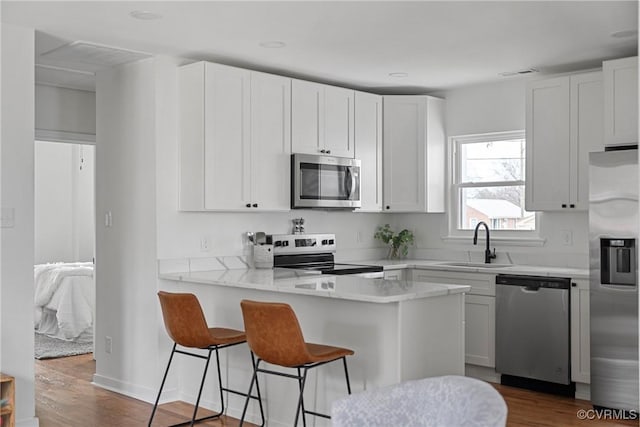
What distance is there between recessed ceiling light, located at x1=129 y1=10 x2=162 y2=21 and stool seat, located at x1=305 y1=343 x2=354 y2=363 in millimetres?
1983

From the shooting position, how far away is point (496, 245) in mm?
6055

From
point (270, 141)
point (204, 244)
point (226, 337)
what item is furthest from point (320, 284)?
point (270, 141)

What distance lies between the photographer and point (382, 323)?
3.68 metres

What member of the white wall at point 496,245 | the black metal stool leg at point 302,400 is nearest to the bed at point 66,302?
the white wall at point 496,245

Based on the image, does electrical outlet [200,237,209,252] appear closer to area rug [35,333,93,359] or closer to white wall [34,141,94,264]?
area rug [35,333,93,359]

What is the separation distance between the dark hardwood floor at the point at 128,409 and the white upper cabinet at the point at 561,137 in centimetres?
141

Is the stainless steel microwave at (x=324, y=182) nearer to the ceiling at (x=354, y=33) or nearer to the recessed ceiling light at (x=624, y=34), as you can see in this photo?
the ceiling at (x=354, y=33)

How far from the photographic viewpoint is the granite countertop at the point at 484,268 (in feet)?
16.5

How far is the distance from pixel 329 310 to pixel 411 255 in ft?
9.09

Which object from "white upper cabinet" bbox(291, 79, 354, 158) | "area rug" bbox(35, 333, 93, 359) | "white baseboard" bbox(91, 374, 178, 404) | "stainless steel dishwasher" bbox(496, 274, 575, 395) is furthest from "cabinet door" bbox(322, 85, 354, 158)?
"area rug" bbox(35, 333, 93, 359)

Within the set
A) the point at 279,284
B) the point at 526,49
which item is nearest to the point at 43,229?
the point at 279,284

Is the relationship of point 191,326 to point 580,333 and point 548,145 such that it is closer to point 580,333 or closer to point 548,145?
point 580,333

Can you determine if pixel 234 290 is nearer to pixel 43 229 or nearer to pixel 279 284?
pixel 279 284

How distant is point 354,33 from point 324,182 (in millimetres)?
1478
